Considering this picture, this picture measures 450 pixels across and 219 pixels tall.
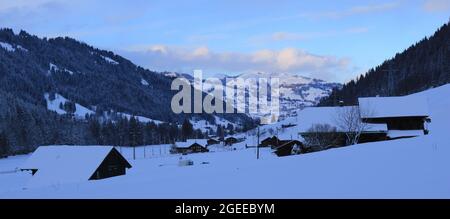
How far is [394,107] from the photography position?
194 ft

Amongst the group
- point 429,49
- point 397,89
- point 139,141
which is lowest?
point 139,141

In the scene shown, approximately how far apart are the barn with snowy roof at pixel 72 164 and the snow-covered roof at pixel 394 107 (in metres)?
30.2

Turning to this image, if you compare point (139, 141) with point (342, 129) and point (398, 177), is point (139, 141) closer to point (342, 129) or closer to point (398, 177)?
point (342, 129)

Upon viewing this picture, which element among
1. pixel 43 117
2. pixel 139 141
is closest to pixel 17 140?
pixel 43 117

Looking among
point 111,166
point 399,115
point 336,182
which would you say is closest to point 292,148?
point 399,115

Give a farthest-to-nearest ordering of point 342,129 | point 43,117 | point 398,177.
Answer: point 43,117
point 342,129
point 398,177

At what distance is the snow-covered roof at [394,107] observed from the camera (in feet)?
190

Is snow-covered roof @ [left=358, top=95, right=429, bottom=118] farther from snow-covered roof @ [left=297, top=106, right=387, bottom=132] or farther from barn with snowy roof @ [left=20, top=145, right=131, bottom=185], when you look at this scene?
barn with snowy roof @ [left=20, top=145, right=131, bottom=185]

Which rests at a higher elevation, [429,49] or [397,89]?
[429,49]

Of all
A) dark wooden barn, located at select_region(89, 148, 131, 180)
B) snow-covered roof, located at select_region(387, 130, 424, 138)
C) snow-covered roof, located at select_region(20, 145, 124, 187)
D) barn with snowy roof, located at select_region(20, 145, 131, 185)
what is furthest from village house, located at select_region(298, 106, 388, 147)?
snow-covered roof, located at select_region(20, 145, 124, 187)

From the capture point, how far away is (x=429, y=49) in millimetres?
179625

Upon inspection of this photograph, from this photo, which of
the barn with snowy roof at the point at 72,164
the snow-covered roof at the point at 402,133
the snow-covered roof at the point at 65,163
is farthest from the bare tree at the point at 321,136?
the snow-covered roof at the point at 65,163

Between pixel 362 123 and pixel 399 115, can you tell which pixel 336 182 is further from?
pixel 399 115
